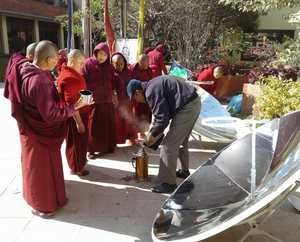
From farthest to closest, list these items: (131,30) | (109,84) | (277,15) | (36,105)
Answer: (277,15) < (131,30) < (109,84) < (36,105)

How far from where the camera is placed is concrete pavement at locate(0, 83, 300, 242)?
9.36ft

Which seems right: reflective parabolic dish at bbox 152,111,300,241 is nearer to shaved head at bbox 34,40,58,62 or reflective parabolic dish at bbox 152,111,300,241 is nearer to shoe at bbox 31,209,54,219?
shoe at bbox 31,209,54,219

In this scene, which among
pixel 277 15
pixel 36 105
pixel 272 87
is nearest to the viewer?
pixel 36 105

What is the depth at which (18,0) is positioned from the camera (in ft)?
57.2

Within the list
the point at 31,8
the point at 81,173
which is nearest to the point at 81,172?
the point at 81,173

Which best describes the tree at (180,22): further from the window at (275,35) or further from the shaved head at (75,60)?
the shaved head at (75,60)

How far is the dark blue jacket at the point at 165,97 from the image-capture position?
3266 millimetres

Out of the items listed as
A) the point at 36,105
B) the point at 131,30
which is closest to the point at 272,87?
the point at 36,105

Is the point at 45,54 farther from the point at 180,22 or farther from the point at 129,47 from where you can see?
the point at 180,22

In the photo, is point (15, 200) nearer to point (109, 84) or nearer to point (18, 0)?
point (109, 84)

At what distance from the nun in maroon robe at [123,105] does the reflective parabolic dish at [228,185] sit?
228cm

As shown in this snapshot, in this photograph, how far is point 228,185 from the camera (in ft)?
9.45

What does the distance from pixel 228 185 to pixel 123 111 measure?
2.68m

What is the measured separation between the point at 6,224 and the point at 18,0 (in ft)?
57.9
